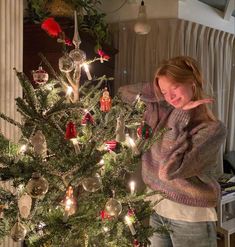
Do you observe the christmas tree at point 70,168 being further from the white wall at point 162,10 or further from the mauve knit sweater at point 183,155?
the white wall at point 162,10

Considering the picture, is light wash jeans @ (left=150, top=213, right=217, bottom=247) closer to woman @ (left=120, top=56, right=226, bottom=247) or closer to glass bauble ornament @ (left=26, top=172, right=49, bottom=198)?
woman @ (left=120, top=56, right=226, bottom=247)

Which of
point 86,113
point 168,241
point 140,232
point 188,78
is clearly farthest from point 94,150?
point 168,241

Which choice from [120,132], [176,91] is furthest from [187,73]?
[120,132]

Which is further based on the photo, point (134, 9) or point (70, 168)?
point (134, 9)

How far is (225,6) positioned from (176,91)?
6.94ft

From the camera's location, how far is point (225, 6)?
3240 mm

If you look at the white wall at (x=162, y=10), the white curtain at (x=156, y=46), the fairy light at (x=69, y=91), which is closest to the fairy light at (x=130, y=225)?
the fairy light at (x=69, y=91)

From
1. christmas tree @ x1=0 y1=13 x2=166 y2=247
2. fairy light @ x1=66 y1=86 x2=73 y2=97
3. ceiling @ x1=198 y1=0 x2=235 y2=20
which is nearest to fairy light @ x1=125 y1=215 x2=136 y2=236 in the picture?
christmas tree @ x1=0 y1=13 x2=166 y2=247

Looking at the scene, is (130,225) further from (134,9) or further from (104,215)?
(134,9)

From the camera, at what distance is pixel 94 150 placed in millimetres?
1127

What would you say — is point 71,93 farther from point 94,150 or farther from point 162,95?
point 162,95

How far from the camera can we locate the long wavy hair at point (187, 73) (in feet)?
4.59

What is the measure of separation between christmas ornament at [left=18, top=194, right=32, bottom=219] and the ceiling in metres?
2.48

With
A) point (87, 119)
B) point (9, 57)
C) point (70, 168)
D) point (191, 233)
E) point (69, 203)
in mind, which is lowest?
point (191, 233)
